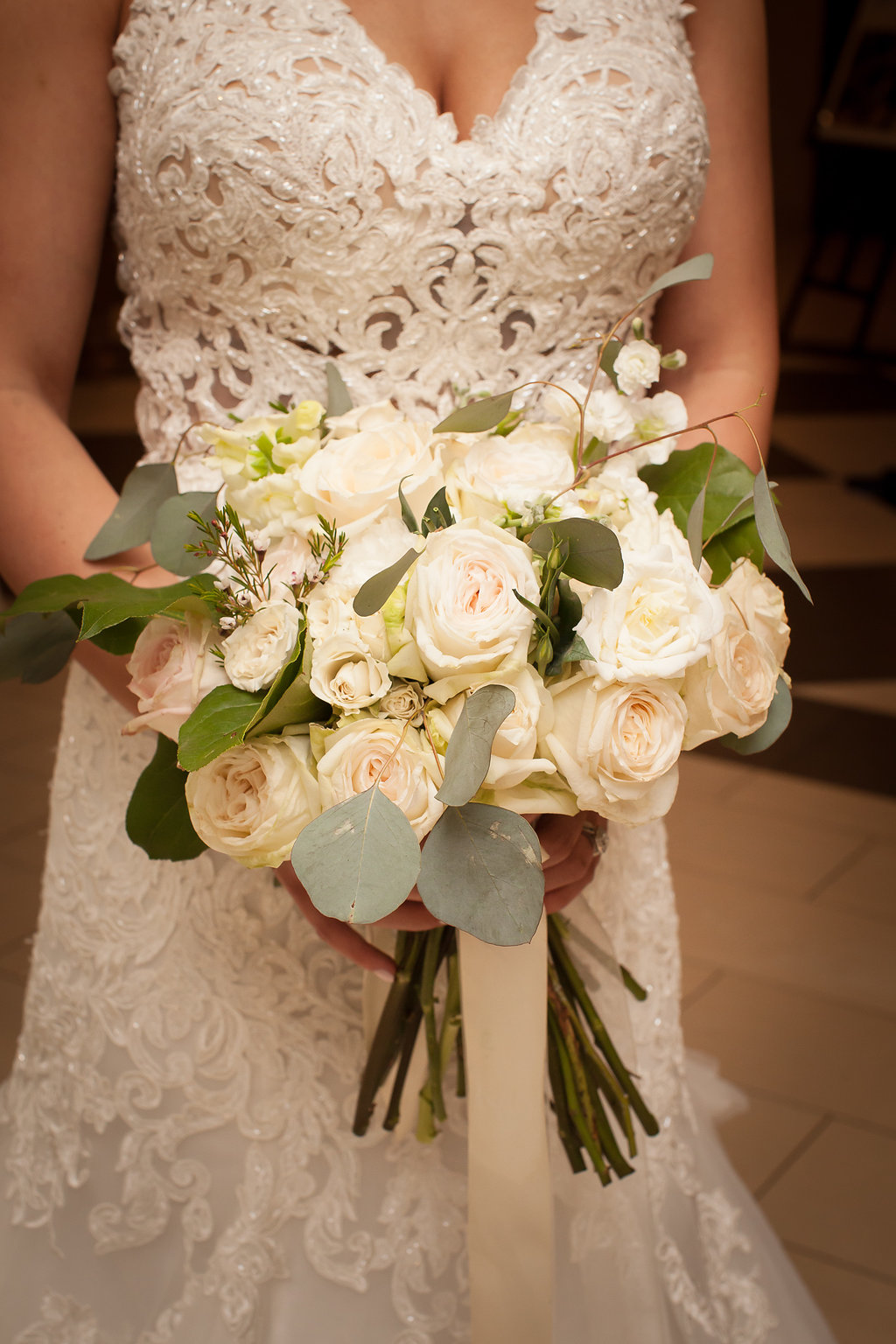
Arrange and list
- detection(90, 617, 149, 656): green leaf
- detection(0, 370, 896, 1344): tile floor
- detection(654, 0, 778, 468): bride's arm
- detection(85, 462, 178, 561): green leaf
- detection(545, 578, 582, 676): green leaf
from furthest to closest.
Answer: detection(0, 370, 896, 1344): tile floor, detection(654, 0, 778, 468): bride's arm, detection(85, 462, 178, 561): green leaf, detection(90, 617, 149, 656): green leaf, detection(545, 578, 582, 676): green leaf

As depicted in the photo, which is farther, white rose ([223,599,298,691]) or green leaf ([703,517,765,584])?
green leaf ([703,517,765,584])

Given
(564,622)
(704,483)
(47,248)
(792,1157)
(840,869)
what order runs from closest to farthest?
(564,622) < (704,483) < (47,248) < (792,1157) < (840,869)

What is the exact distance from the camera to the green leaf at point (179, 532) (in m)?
0.84

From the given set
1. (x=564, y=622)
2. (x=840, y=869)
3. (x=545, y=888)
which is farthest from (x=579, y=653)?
(x=840, y=869)

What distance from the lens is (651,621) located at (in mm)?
678

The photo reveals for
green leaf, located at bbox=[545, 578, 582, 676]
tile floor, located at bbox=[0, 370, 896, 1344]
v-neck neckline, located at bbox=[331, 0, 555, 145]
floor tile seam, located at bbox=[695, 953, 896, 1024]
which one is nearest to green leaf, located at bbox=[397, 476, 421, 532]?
green leaf, located at bbox=[545, 578, 582, 676]

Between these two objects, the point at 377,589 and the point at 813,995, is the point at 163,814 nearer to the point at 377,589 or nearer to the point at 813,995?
the point at 377,589

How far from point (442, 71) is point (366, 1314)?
1.24 m

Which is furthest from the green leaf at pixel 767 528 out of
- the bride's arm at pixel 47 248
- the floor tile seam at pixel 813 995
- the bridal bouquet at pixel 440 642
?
the floor tile seam at pixel 813 995

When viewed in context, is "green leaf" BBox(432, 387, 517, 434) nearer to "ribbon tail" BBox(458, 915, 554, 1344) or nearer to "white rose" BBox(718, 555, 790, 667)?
"white rose" BBox(718, 555, 790, 667)

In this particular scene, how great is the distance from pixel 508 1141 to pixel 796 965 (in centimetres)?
152

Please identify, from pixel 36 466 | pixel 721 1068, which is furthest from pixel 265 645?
pixel 721 1068

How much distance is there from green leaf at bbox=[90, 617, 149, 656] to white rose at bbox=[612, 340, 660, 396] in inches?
15.3

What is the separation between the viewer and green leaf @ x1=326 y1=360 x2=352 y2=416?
0.93m
